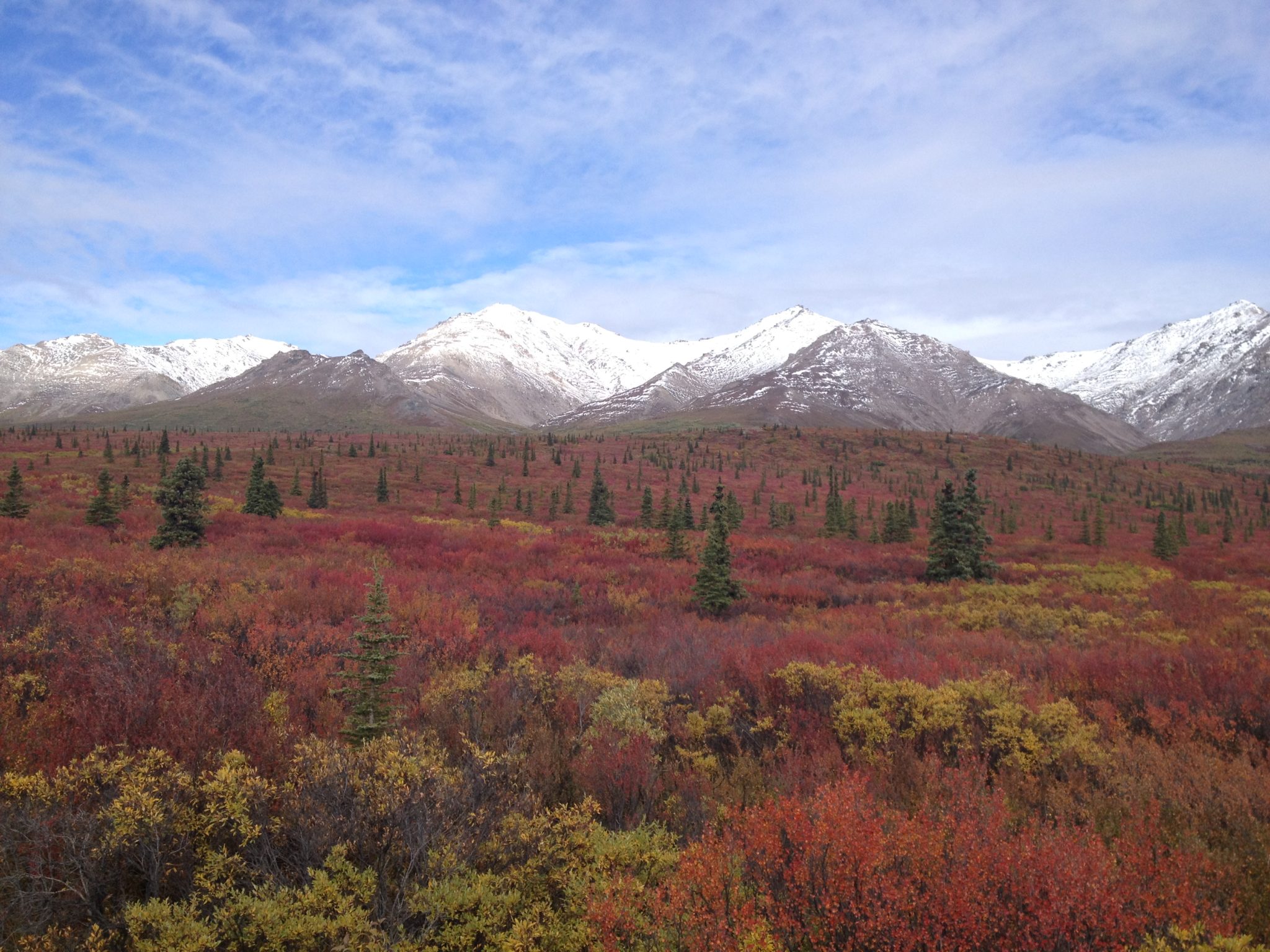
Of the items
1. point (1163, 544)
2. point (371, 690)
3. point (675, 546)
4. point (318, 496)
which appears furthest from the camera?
point (318, 496)

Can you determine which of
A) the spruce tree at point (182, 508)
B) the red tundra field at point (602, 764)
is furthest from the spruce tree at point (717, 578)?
the spruce tree at point (182, 508)

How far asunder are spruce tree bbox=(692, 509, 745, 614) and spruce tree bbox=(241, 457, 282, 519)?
22854 mm

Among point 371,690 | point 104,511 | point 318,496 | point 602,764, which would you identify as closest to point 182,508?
point 104,511

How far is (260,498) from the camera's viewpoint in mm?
29750

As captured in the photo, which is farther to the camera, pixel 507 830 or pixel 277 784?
pixel 277 784

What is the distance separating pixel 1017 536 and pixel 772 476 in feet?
151

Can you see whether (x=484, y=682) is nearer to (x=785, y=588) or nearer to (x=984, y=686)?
(x=984, y=686)

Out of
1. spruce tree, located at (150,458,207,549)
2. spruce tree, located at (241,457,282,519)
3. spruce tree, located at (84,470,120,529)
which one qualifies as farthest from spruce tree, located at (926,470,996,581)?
spruce tree, located at (84,470,120,529)

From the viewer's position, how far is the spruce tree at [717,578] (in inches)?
663

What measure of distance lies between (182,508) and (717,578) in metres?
17.2

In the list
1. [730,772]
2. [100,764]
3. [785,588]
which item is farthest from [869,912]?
[785,588]

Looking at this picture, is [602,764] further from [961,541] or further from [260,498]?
[260,498]

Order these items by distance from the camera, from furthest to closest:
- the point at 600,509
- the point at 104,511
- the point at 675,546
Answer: the point at 600,509
the point at 675,546
the point at 104,511

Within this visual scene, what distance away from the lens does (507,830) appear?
16.5 ft
